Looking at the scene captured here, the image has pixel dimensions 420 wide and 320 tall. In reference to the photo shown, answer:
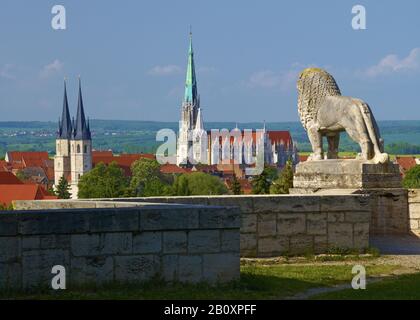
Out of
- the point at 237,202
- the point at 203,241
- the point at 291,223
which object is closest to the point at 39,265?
the point at 203,241

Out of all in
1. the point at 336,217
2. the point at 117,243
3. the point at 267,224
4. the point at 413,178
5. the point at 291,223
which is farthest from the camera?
the point at 413,178

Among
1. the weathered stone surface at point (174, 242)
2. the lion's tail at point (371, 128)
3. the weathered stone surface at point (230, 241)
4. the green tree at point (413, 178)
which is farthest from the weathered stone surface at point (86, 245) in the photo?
the green tree at point (413, 178)

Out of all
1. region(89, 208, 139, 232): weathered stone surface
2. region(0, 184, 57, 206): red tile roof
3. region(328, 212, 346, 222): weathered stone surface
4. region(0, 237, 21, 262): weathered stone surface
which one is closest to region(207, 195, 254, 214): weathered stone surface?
region(328, 212, 346, 222): weathered stone surface

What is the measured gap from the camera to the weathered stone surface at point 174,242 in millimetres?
10664

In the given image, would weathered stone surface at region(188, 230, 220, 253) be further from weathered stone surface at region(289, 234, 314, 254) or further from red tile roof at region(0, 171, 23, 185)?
red tile roof at region(0, 171, 23, 185)

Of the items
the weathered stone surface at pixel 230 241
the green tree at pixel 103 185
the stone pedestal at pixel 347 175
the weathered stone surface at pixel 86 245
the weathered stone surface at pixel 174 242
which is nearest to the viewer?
the weathered stone surface at pixel 86 245

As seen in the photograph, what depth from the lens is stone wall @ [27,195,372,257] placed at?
13617mm

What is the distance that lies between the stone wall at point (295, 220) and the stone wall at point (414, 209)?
249cm

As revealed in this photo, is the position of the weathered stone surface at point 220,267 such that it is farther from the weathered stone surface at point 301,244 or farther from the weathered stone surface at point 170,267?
the weathered stone surface at point 301,244

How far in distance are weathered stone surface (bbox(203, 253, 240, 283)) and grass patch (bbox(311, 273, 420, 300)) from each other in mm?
957

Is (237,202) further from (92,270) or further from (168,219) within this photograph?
(92,270)

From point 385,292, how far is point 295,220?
303 cm

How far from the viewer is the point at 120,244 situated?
10.5 m
